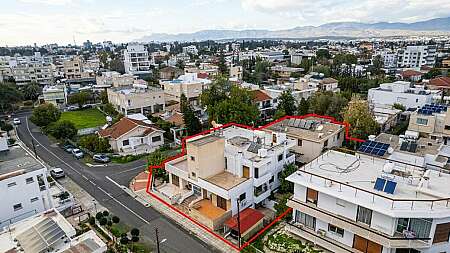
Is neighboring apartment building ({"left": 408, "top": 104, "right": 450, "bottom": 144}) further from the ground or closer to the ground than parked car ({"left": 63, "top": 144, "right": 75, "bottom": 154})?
further from the ground

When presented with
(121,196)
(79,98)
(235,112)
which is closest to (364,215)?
(121,196)

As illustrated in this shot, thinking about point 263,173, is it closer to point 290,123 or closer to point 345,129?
point 290,123

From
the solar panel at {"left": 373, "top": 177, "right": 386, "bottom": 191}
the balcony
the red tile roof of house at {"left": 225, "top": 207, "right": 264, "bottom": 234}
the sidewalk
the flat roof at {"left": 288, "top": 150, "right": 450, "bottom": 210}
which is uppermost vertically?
the solar panel at {"left": 373, "top": 177, "right": 386, "bottom": 191}

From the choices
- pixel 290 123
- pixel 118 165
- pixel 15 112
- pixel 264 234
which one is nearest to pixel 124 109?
pixel 118 165

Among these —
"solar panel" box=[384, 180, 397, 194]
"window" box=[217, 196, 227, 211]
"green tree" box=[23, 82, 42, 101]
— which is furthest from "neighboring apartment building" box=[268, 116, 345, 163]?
"green tree" box=[23, 82, 42, 101]

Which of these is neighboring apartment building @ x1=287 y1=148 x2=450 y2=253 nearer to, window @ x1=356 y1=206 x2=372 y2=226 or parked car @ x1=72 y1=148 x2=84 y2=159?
window @ x1=356 y1=206 x2=372 y2=226

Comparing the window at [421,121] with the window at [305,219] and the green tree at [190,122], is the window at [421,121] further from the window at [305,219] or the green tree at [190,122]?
the green tree at [190,122]
